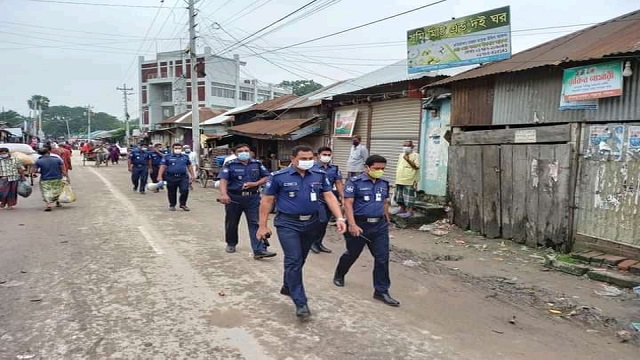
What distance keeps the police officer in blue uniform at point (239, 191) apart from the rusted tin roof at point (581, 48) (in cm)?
464

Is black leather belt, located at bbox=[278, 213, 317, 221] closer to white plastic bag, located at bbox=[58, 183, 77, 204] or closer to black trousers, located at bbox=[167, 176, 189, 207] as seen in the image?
black trousers, located at bbox=[167, 176, 189, 207]

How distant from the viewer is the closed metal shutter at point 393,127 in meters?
12.1

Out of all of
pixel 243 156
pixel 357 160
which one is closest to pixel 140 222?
pixel 243 156

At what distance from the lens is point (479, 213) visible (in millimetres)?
9328

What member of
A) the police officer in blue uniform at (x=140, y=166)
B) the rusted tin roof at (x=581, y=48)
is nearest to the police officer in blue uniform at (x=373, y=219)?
the rusted tin roof at (x=581, y=48)

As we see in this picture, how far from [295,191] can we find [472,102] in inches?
236

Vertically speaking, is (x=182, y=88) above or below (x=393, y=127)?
above

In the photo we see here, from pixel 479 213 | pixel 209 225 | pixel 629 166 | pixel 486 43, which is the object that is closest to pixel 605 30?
pixel 486 43

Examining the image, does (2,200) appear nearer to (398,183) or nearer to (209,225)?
(209,225)

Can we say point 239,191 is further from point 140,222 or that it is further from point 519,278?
point 519,278

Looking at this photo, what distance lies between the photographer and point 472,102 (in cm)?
963

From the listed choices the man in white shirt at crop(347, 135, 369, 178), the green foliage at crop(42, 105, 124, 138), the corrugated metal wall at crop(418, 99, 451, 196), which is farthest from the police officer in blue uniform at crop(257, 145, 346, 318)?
the green foliage at crop(42, 105, 124, 138)

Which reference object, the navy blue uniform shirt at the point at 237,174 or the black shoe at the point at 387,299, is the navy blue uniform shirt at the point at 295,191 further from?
the navy blue uniform shirt at the point at 237,174

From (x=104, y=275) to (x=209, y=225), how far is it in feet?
13.4
